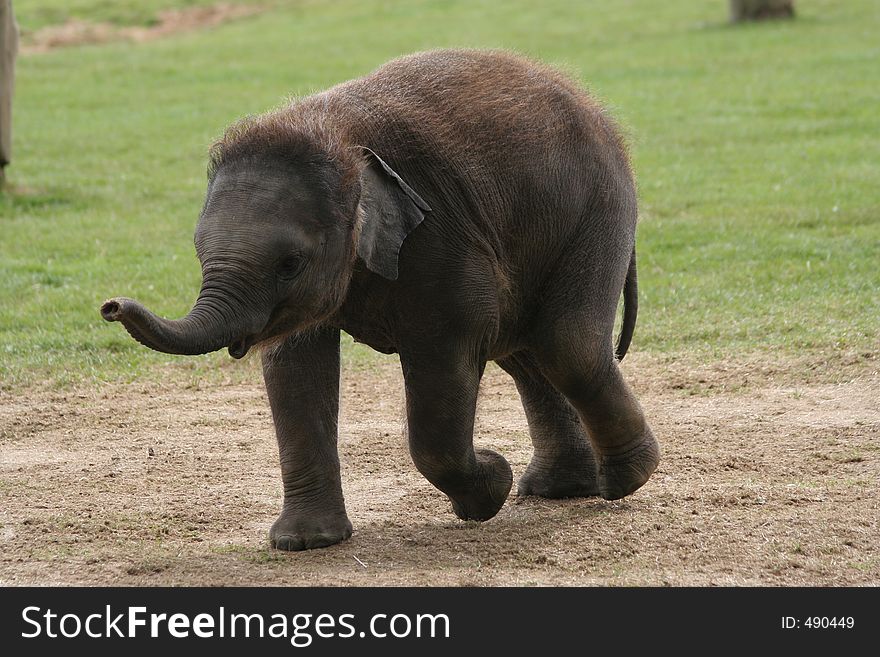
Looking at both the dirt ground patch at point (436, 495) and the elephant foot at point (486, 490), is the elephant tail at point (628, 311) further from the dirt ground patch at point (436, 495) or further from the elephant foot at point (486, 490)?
the elephant foot at point (486, 490)

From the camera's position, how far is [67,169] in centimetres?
1542

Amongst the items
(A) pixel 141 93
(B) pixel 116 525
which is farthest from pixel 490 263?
(A) pixel 141 93

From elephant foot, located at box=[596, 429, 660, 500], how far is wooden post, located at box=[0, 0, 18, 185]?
28.0 ft

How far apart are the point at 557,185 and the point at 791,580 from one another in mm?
1696

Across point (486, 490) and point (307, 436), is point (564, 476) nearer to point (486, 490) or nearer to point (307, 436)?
point (486, 490)

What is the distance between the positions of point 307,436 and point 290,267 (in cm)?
101

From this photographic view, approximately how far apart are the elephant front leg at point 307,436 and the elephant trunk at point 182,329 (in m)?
0.71

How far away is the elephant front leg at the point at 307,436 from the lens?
5.32 meters

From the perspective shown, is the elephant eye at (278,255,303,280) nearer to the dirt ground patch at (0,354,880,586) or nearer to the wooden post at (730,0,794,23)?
the dirt ground patch at (0,354,880,586)

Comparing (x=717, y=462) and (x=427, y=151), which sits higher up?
(x=427, y=151)

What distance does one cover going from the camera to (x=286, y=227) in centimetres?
458

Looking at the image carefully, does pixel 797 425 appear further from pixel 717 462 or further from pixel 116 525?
pixel 116 525

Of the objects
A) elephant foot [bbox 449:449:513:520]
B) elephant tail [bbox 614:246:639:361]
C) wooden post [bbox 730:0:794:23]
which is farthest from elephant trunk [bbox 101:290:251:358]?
wooden post [bbox 730:0:794:23]

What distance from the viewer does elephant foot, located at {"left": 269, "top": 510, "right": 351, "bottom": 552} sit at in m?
5.45
